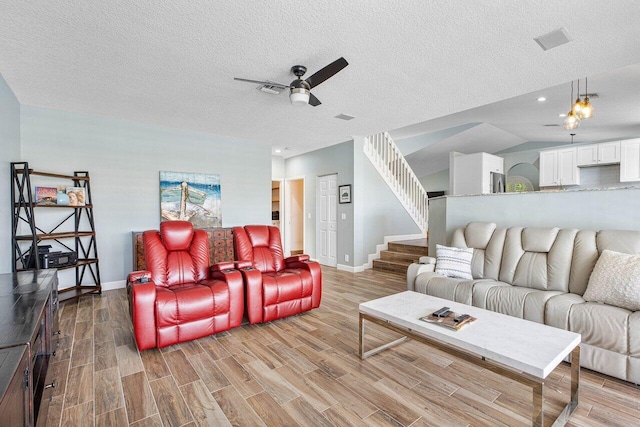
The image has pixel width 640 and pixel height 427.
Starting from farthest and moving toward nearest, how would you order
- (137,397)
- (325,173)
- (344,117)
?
(325,173)
(344,117)
(137,397)

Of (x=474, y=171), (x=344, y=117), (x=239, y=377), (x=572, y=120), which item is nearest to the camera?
(x=239, y=377)

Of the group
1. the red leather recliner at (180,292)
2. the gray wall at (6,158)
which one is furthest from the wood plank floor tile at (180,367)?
the gray wall at (6,158)

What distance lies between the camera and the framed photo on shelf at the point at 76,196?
4090 mm

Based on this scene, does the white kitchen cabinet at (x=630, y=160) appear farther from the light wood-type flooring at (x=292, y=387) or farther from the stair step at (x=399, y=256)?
the light wood-type flooring at (x=292, y=387)

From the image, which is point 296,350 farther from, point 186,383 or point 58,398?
point 58,398

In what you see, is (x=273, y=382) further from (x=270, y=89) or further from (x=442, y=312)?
(x=270, y=89)

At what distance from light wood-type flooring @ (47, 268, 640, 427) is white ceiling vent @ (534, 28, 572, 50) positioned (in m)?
2.60

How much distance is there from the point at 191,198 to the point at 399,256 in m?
4.04

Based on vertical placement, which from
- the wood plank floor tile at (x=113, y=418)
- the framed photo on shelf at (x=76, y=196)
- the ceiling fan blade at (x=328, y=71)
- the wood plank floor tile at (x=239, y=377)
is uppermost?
the ceiling fan blade at (x=328, y=71)

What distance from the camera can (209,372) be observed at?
230 cm

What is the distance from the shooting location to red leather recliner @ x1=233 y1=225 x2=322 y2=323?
10.4 feet

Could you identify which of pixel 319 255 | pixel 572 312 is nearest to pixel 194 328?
pixel 572 312

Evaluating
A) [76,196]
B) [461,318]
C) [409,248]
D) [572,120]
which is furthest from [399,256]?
[76,196]

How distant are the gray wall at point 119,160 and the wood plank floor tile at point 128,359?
239 cm
